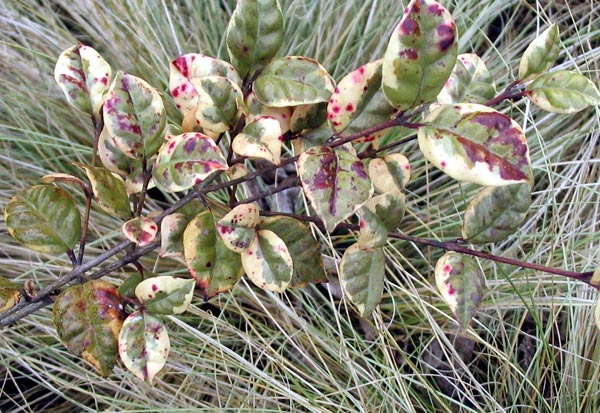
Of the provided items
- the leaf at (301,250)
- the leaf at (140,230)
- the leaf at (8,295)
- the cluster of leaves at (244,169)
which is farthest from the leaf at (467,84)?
the leaf at (8,295)

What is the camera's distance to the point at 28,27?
127 centimetres

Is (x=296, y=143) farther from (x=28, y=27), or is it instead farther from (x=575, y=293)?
(x=28, y=27)

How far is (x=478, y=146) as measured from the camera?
47 centimetres

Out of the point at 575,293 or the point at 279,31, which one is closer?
the point at 279,31

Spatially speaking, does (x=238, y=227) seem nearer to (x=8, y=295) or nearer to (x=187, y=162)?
(x=187, y=162)

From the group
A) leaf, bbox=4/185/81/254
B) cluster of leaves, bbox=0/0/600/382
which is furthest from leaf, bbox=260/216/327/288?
leaf, bbox=4/185/81/254

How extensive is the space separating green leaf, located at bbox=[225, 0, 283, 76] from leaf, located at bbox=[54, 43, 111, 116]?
0.15 metres

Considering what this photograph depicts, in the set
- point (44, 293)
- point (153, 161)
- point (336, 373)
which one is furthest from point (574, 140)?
point (44, 293)

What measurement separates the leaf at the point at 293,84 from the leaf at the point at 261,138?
0.09ft

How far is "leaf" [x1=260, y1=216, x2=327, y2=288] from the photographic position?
659mm

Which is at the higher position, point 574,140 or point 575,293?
point 574,140

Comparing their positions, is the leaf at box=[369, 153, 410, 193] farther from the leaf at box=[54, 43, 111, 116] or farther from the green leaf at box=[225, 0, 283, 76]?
the leaf at box=[54, 43, 111, 116]

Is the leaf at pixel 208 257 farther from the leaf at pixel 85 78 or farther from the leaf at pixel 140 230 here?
the leaf at pixel 85 78

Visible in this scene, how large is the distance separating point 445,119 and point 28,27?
1088 millimetres
